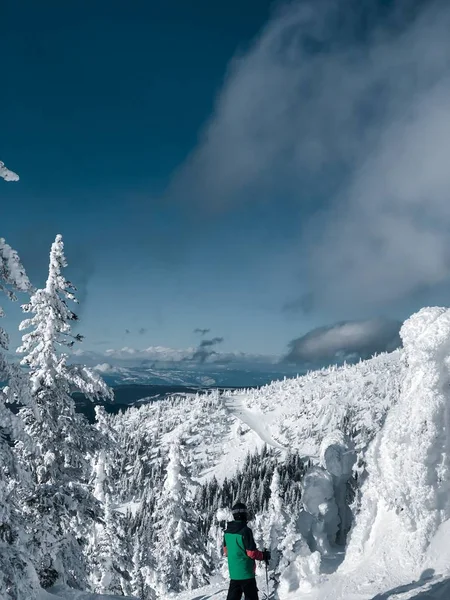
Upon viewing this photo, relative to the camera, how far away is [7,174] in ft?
28.2

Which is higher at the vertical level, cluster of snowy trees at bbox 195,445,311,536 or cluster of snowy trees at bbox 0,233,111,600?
cluster of snowy trees at bbox 0,233,111,600

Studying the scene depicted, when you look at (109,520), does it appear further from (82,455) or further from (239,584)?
(239,584)

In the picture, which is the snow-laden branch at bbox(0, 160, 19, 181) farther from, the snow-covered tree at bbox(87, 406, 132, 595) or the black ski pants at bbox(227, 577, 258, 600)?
the snow-covered tree at bbox(87, 406, 132, 595)

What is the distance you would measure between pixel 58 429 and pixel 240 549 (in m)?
8.24

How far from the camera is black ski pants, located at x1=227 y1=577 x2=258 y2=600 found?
8.05 metres

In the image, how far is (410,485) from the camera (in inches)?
617

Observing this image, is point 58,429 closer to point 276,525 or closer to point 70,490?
point 70,490

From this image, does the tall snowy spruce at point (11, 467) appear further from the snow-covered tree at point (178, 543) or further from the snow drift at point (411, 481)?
the snow-covered tree at point (178, 543)

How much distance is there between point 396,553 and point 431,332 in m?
8.41

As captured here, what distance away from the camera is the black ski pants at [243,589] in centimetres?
805

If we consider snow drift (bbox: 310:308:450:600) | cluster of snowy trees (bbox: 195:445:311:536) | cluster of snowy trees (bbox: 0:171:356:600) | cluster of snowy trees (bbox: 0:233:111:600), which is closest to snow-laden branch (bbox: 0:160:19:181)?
cluster of snowy trees (bbox: 0:171:356:600)

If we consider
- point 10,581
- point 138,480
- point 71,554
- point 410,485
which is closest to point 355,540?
point 410,485

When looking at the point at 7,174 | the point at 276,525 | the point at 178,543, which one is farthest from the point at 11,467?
the point at 178,543

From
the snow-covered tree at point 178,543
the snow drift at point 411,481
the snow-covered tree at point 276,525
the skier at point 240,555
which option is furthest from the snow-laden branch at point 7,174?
the snow-covered tree at point 178,543
